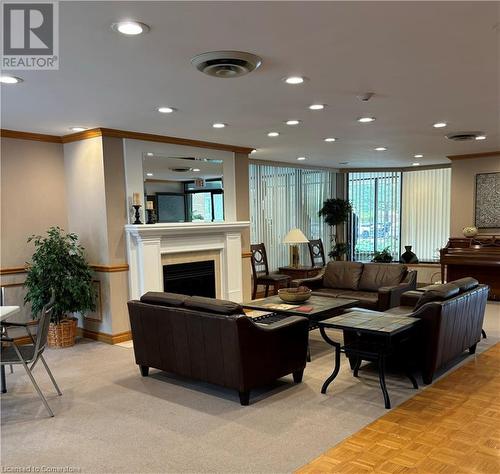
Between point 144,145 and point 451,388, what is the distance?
161 inches

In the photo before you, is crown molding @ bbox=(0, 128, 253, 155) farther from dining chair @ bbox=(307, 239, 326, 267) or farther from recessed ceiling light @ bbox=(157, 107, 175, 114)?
dining chair @ bbox=(307, 239, 326, 267)

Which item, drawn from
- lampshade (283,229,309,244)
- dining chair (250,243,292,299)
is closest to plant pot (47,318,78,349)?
dining chair (250,243,292,299)

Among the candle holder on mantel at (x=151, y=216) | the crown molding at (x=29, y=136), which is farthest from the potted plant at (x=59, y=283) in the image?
the crown molding at (x=29, y=136)

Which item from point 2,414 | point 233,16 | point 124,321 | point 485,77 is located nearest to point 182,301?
point 2,414

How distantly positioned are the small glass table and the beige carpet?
164 mm

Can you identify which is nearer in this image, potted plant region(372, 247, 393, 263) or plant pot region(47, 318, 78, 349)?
plant pot region(47, 318, 78, 349)

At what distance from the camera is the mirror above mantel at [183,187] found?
5.61 meters

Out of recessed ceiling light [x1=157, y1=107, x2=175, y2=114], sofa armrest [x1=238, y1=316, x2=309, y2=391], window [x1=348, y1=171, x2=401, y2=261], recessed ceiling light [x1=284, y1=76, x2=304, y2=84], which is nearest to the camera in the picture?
recessed ceiling light [x1=284, y1=76, x2=304, y2=84]

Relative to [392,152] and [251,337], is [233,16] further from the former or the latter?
[392,152]

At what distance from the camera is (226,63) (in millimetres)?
2783

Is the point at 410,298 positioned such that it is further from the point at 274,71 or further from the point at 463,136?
the point at 274,71

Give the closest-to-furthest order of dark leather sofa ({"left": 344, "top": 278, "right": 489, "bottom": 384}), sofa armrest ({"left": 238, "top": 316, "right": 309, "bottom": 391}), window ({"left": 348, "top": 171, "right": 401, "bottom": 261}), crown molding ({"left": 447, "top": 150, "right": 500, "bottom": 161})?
sofa armrest ({"left": 238, "top": 316, "right": 309, "bottom": 391}) < dark leather sofa ({"left": 344, "top": 278, "right": 489, "bottom": 384}) < crown molding ({"left": 447, "top": 150, "right": 500, "bottom": 161}) < window ({"left": 348, "top": 171, "right": 401, "bottom": 261})

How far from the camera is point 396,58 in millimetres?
2855

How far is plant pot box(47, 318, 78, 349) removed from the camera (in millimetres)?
5125
